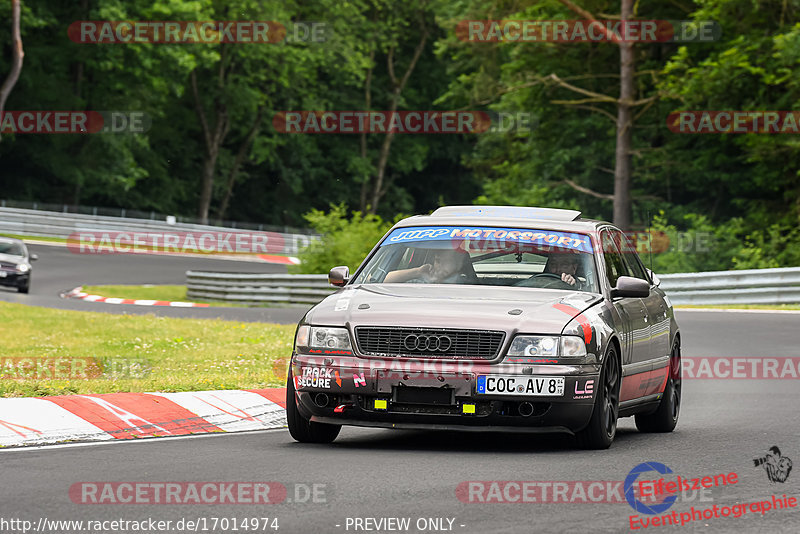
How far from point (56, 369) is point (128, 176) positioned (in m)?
47.8

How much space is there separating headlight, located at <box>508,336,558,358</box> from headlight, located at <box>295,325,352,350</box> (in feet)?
3.55

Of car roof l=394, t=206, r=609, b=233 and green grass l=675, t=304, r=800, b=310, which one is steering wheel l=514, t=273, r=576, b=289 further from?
green grass l=675, t=304, r=800, b=310

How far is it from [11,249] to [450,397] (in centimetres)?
2602

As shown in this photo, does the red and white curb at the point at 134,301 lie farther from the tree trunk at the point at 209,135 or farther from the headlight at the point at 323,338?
the tree trunk at the point at 209,135

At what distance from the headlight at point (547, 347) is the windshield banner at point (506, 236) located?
1.49 meters

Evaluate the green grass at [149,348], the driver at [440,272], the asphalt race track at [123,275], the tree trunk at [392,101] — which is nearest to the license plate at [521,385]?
the driver at [440,272]

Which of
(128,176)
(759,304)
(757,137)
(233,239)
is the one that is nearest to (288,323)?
(759,304)

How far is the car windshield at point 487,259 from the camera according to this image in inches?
397

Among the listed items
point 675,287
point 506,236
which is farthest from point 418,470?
point 675,287

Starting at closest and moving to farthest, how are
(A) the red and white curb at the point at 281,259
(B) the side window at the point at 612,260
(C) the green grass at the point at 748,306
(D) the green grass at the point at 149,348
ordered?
(B) the side window at the point at 612,260 < (D) the green grass at the point at 149,348 < (C) the green grass at the point at 748,306 < (A) the red and white curb at the point at 281,259

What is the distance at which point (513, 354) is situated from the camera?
8.88 metres

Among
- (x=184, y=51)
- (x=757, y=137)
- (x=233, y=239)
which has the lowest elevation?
(x=233, y=239)

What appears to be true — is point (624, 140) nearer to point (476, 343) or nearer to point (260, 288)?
point (260, 288)

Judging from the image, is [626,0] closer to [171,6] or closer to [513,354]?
[171,6]
